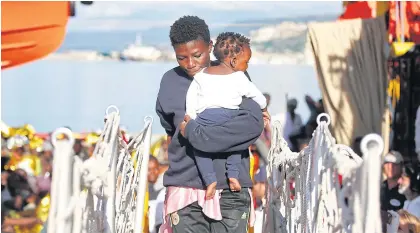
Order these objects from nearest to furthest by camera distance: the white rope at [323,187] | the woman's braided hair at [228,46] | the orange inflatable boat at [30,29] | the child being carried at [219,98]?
the white rope at [323,187] < the child being carried at [219,98] < the woman's braided hair at [228,46] < the orange inflatable boat at [30,29]

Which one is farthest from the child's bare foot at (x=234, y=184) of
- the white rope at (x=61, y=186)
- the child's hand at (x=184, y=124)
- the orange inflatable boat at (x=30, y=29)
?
the orange inflatable boat at (x=30, y=29)

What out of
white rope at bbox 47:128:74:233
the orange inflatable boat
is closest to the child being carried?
white rope at bbox 47:128:74:233

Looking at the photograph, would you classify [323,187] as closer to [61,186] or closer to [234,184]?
[234,184]

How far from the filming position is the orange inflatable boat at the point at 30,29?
8.12 m

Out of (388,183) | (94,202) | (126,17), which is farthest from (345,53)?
(94,202)

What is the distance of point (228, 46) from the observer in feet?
12.2

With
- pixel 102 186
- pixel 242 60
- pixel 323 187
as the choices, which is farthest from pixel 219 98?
pixel 102 186

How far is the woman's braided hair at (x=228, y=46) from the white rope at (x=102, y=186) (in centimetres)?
55

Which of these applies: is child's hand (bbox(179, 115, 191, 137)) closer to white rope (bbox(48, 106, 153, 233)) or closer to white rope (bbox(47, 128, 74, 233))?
white rope (bbox(48, 106, 153, 233))

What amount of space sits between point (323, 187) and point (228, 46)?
34.2 inches

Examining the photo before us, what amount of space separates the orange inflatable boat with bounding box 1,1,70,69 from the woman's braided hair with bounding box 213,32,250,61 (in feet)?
15.2

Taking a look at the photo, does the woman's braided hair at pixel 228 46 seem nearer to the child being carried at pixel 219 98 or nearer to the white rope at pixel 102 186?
the child being carried at pixel 219 98

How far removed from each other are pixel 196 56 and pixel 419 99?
5625 millimetres

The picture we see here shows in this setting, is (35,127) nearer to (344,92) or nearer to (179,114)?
(344,92)
